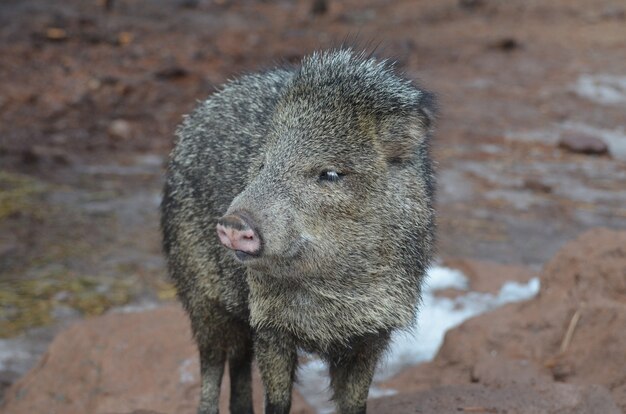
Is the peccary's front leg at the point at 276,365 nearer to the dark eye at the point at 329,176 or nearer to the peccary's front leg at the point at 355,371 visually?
the peccary's front leg at the point at 355,371

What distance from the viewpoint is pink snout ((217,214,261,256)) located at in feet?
7.37

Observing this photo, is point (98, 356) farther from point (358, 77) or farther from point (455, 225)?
point (455, 225)

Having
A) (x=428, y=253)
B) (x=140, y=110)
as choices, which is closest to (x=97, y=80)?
(x=140, y=110)

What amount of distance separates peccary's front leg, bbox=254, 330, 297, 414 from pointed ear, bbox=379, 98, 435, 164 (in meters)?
0.62

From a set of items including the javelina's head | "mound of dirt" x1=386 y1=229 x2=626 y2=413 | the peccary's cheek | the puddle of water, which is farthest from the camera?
the puddle of water

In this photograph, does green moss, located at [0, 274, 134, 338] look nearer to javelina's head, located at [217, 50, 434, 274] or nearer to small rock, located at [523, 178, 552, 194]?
javelina's head, located at [217, 50, 434, 274]

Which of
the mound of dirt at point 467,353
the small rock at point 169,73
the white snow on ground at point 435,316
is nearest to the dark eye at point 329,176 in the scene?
the mound of dirt at point 467,353

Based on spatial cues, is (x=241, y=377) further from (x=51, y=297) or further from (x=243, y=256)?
(x=51, y=297)

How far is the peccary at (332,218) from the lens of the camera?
2525mm

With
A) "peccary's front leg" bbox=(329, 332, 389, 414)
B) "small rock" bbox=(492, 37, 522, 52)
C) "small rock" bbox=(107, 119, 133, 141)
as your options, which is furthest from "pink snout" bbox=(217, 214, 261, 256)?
"small rock" bbox=(492, 37, 522, 52)

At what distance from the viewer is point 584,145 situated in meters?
7.96

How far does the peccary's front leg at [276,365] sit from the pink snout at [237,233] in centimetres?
52

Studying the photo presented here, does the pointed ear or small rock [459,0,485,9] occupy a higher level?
the pointed ear

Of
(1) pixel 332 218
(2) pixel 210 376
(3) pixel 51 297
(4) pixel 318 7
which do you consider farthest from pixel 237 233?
(4) pixel 318 7
